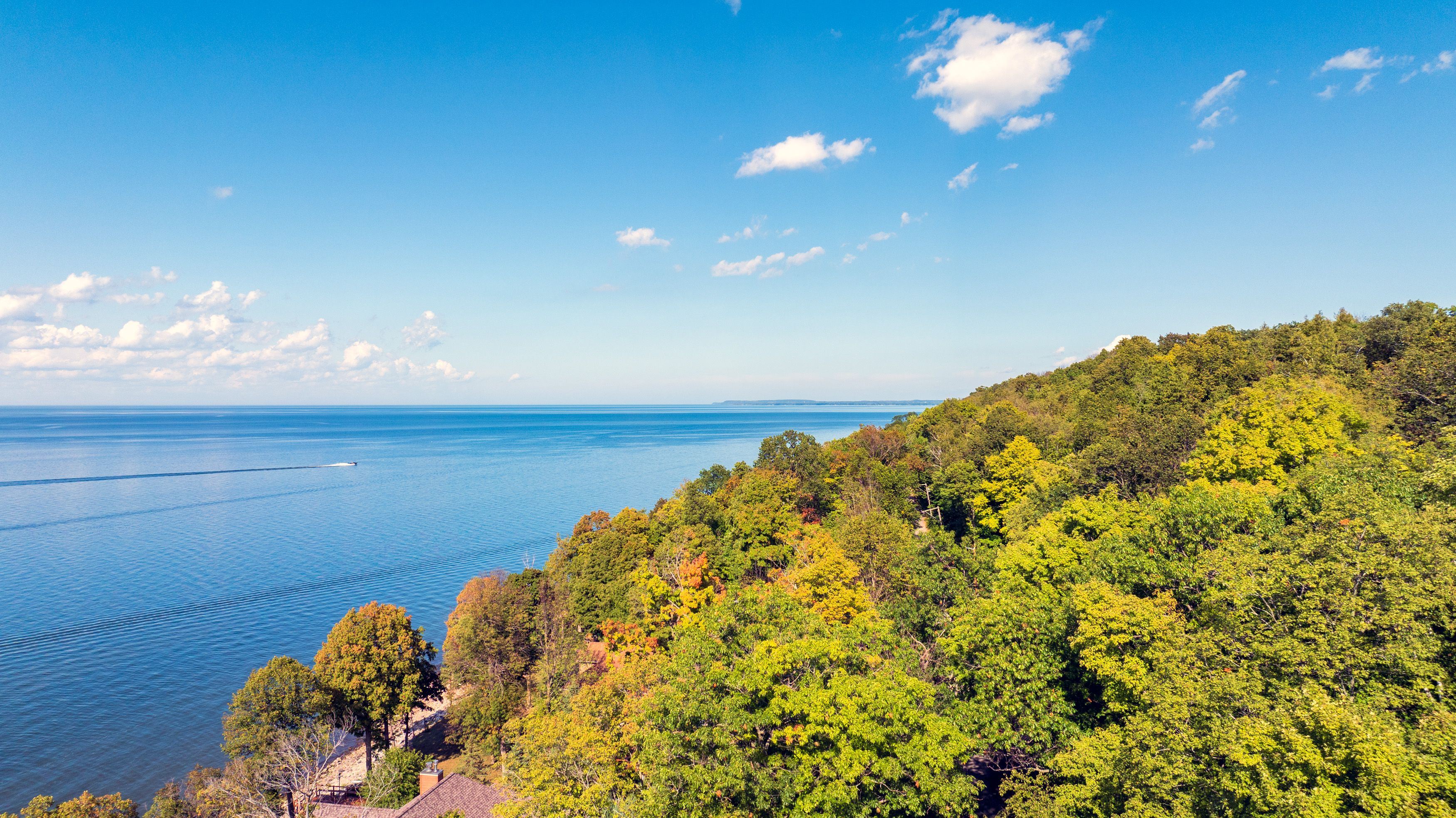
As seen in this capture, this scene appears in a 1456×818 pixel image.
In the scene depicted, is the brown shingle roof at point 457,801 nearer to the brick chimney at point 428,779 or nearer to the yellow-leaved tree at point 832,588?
the brick chimney at point 428,779

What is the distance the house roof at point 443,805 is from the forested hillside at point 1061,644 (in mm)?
1862

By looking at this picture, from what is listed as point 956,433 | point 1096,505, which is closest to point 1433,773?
point 1096,505

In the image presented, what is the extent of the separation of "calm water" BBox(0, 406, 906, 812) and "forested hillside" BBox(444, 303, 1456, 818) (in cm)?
1841

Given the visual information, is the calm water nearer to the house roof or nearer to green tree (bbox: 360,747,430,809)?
green tree (bbox: 360,747,430,809)

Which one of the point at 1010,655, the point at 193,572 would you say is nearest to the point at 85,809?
the point at 1010,655

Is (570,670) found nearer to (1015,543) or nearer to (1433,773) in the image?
(1015,543)

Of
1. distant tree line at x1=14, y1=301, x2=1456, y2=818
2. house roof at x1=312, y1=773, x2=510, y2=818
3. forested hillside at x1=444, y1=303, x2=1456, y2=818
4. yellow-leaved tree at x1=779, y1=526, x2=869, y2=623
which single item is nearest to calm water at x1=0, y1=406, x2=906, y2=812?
distant tree line at x1=14, y1=301, x2=1456, y2=818

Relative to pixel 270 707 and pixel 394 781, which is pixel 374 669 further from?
pixel 394 781

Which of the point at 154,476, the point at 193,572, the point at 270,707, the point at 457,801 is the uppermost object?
the point at 154,476

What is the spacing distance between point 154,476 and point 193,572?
82.0 metres

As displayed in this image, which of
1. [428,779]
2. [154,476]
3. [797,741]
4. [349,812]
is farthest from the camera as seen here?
[154,476]

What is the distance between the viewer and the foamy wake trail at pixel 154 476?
107125 millimetres

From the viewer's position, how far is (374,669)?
1323 inches

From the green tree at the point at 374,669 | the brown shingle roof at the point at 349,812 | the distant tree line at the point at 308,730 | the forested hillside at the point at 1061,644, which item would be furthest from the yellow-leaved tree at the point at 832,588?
the distant tree line at the point at 308,730
